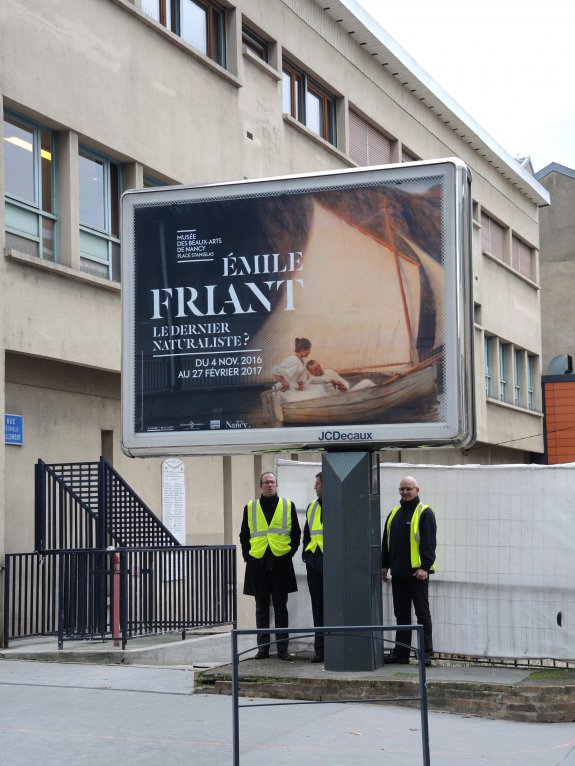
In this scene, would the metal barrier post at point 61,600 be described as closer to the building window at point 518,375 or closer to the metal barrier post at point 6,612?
the metal barrier post at point 6,612

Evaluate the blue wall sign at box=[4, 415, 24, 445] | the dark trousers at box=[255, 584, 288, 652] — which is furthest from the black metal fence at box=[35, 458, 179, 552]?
the dark trousers at box=[255, 584, 288, 652]

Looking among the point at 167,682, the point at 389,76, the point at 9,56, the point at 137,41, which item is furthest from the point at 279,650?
the point at 389,76

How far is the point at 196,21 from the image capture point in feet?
73.4

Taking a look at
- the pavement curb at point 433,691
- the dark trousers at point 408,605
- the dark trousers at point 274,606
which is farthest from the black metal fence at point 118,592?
the pavement curb at point 433,691

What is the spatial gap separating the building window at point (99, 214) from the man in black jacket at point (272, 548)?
687 cm

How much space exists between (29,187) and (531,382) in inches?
1053

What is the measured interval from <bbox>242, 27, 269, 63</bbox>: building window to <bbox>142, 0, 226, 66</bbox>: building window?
2.57 feet

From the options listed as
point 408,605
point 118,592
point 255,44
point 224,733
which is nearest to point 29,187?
point 118,592

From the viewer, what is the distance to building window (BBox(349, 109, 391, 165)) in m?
29.1

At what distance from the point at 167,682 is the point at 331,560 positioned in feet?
6.31

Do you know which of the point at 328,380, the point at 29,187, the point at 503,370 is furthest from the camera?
the point at 503,370

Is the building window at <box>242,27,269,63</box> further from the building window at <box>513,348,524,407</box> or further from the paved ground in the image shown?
the building window at <box>513,348,524,407</box>

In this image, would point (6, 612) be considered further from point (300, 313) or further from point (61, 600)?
point (300, 313)

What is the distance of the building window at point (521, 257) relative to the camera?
136ft
